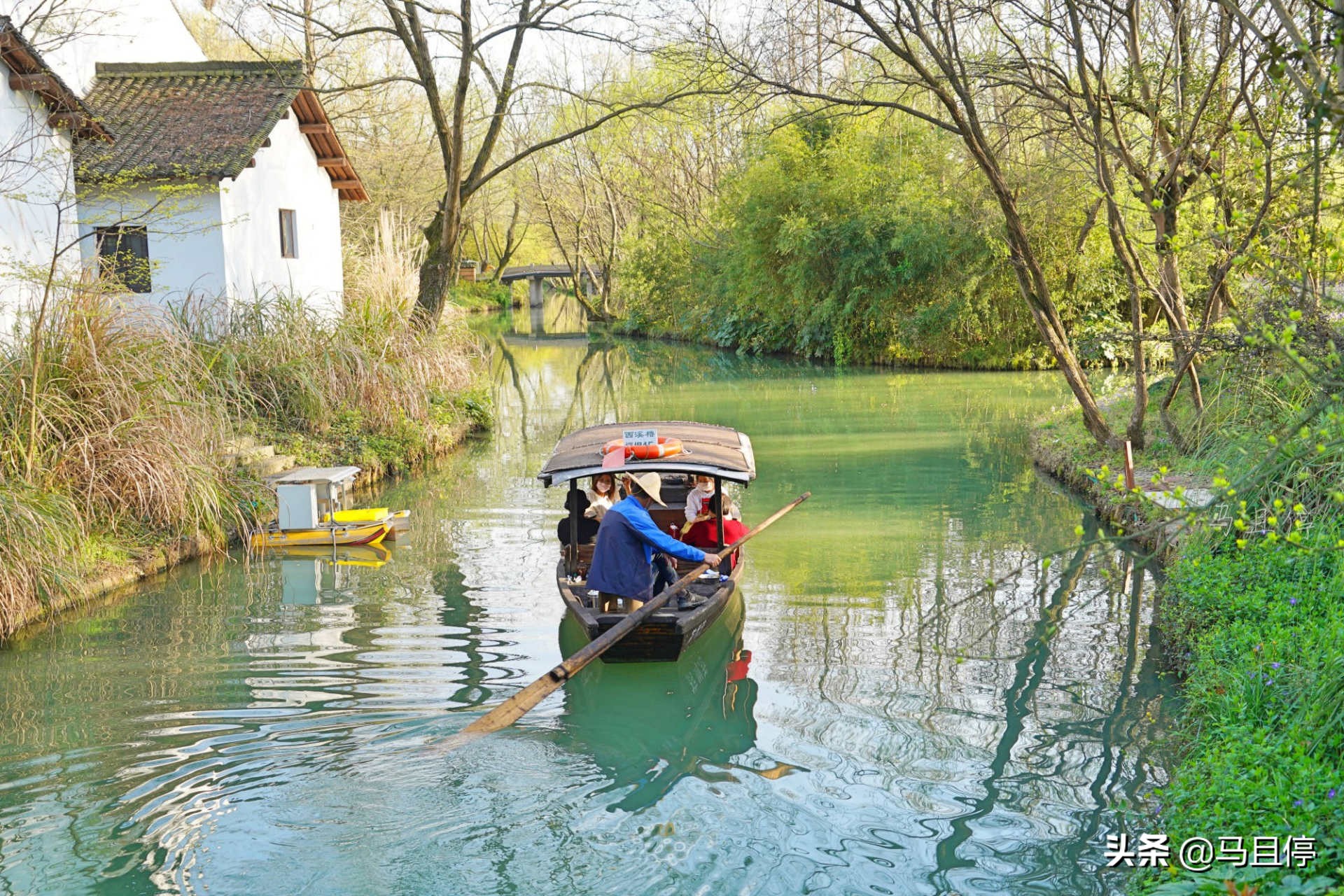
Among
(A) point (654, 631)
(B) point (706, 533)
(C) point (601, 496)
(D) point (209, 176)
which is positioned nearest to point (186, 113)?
(D) point (209, 176)

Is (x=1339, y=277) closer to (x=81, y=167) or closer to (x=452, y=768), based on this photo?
(x=452, y=768)

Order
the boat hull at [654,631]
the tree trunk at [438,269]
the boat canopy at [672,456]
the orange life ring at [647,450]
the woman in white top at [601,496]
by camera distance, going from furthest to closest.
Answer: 1. the tree trunk at [438,269]
2. the orange life ring at [647,450]
3. the boat canopy at [672,456]
4. the woman in white top at [601,496]
5. the boat hull at [654,631]

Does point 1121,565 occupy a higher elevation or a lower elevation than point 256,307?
lower

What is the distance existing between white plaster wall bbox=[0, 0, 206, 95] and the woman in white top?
33.2 feet

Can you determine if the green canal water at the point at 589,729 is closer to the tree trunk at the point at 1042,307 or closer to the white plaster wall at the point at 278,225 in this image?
the tree trunk at the point at 1042,307

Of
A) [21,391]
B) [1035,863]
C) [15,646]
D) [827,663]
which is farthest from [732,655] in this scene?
[21,391]

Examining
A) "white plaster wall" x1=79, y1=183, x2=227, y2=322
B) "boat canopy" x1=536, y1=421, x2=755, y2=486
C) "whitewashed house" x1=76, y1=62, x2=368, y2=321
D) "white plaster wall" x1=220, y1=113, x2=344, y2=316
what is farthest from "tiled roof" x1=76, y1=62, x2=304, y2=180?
"boat canopy" x1=536, y1=421, x2=755, y2=486

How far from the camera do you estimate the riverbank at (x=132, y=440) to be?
11309 millimetres

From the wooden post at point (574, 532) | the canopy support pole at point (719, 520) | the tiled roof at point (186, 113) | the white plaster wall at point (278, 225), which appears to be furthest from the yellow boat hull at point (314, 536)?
the tiled roof at point (186, 113)

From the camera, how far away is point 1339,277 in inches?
385

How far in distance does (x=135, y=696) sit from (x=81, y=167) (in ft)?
34.8

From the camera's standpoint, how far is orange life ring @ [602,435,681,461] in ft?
36.9

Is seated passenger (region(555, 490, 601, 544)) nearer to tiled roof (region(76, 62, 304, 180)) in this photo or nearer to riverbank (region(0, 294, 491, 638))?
riverbank (region(0, 294, 491, 638))

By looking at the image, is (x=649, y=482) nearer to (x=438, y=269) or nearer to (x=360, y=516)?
(x=360, y=516)
